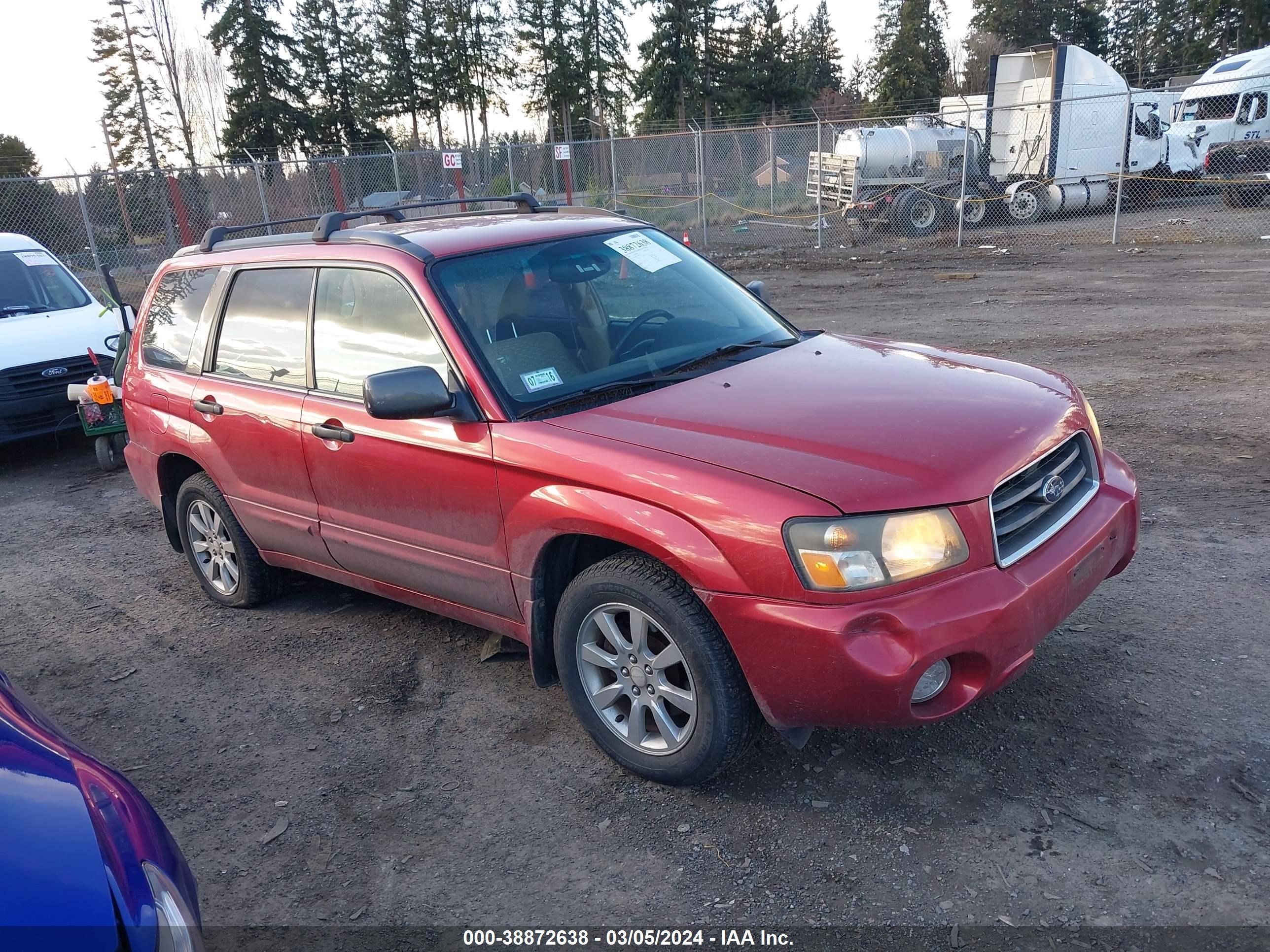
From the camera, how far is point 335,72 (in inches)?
2021

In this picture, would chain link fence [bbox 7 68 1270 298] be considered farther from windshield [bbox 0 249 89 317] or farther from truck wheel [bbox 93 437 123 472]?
truck wheel [bbox 93 437 123 472]

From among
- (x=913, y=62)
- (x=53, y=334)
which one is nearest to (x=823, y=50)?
(x=913, y=62)

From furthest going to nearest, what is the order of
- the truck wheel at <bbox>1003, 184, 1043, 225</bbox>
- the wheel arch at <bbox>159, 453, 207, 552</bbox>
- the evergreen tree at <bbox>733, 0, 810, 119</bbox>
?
the evergreen tree at <bbox>733, 0, 810, 119</bbox>
the truck wheel at <bbox>1003, 184, 1043, 225</bbox>
the wheel arch at <bbox>159, 453, 207, 552</bbox>

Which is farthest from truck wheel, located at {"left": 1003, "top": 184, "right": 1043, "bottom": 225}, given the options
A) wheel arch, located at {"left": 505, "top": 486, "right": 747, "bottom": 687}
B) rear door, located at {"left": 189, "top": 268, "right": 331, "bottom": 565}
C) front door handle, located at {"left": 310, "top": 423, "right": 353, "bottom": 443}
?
wheel arch, located at {"left": 505, "top": 486, "right": 747, "bottom": 687}

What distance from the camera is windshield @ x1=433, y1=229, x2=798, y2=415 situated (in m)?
3.68

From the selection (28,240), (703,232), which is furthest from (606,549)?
(703,232)

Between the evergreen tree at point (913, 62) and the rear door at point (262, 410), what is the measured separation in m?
55.5

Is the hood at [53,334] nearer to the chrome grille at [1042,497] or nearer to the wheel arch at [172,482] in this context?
the wheel arch at [172,482]

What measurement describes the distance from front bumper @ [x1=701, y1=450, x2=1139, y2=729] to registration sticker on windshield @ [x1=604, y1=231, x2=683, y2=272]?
190 centimetres

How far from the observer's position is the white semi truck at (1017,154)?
893 inches

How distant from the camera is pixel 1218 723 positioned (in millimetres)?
3393

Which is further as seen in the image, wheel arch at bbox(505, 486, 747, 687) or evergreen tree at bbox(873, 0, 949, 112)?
evergreen tree at bbox(873, 0, 949, 112)

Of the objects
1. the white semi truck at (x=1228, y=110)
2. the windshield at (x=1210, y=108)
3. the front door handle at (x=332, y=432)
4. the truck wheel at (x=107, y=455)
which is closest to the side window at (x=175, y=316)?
the front door handle at (x=332, y=432)

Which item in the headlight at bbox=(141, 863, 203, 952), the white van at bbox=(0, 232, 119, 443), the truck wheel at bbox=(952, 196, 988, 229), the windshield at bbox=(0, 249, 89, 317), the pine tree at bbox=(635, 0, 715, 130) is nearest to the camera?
the headlight at bbox=(141, 863, 203, 952)
